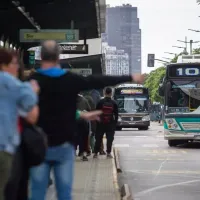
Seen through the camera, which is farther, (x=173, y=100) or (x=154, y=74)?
(x=154, y=74)

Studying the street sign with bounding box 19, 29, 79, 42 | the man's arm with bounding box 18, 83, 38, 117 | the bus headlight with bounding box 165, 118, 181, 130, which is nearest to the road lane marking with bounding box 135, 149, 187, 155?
the bus headlight with bounding box 165, 118, 181, 130

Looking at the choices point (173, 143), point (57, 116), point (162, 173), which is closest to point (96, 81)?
point (57, 116)

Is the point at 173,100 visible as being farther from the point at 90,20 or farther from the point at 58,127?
the point at 58,127

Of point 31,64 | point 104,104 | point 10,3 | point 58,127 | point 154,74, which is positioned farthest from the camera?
point 154,74

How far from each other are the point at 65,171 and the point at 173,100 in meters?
19.0

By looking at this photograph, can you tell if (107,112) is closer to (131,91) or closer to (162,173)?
(162,173)

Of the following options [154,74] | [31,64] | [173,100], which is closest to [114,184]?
[173,100]

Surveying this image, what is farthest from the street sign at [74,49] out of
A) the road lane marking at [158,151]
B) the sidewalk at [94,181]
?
the sidewalk at [94,181]

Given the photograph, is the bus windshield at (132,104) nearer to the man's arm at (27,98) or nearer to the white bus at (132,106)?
the white bus at (132,106)

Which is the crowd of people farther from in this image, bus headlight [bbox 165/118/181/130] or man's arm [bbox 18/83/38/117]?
bus headlight [bbox 165/118/181/130]

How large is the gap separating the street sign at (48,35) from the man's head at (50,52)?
18.1 meters

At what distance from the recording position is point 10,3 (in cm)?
2278

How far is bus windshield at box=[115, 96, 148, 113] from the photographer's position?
4859 centimetres

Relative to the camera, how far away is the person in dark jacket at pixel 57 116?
23.0 feet
